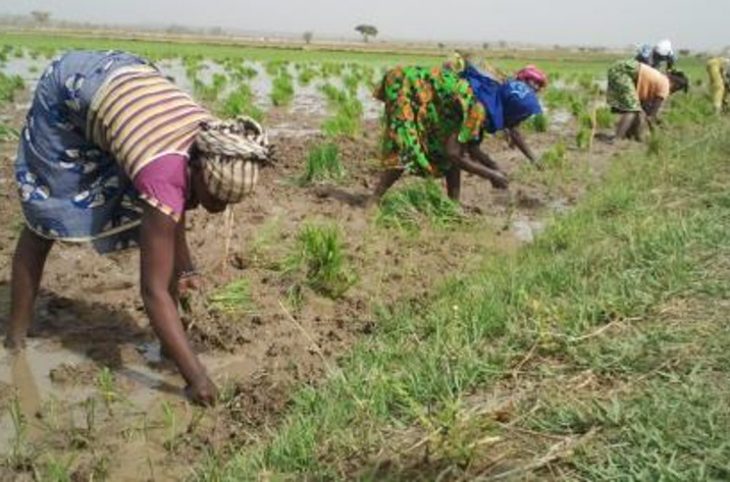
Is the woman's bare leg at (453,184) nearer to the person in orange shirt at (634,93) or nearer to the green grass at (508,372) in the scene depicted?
the green grass at (508,372)

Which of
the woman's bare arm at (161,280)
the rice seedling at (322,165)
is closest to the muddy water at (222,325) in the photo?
the woman's bare arm at (161,280)

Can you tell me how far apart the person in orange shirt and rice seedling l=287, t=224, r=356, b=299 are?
7038mm

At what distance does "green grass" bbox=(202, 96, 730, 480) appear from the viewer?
212 cm

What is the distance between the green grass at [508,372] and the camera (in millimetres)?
2125

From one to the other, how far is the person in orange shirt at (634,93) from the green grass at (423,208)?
5.45 m

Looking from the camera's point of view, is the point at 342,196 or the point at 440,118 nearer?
the point at 440,118

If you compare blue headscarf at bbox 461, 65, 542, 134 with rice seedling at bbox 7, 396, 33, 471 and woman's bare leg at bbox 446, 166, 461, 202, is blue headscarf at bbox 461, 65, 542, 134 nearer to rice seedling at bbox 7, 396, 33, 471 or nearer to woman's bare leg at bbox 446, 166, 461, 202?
woman's bare leg at bbox 446, 166, 461, 202

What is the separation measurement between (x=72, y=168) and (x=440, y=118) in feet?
10.3

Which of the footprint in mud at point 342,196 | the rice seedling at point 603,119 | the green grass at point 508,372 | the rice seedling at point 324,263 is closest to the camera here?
the green grass at point 508,372

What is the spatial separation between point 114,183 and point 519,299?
1739mm

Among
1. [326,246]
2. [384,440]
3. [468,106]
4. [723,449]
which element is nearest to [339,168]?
[468,106]

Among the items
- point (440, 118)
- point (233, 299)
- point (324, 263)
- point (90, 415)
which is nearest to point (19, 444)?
point (90, 415)

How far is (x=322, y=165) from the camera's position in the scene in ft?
21.7

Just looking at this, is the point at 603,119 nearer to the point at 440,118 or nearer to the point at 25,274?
the point at 440,118
